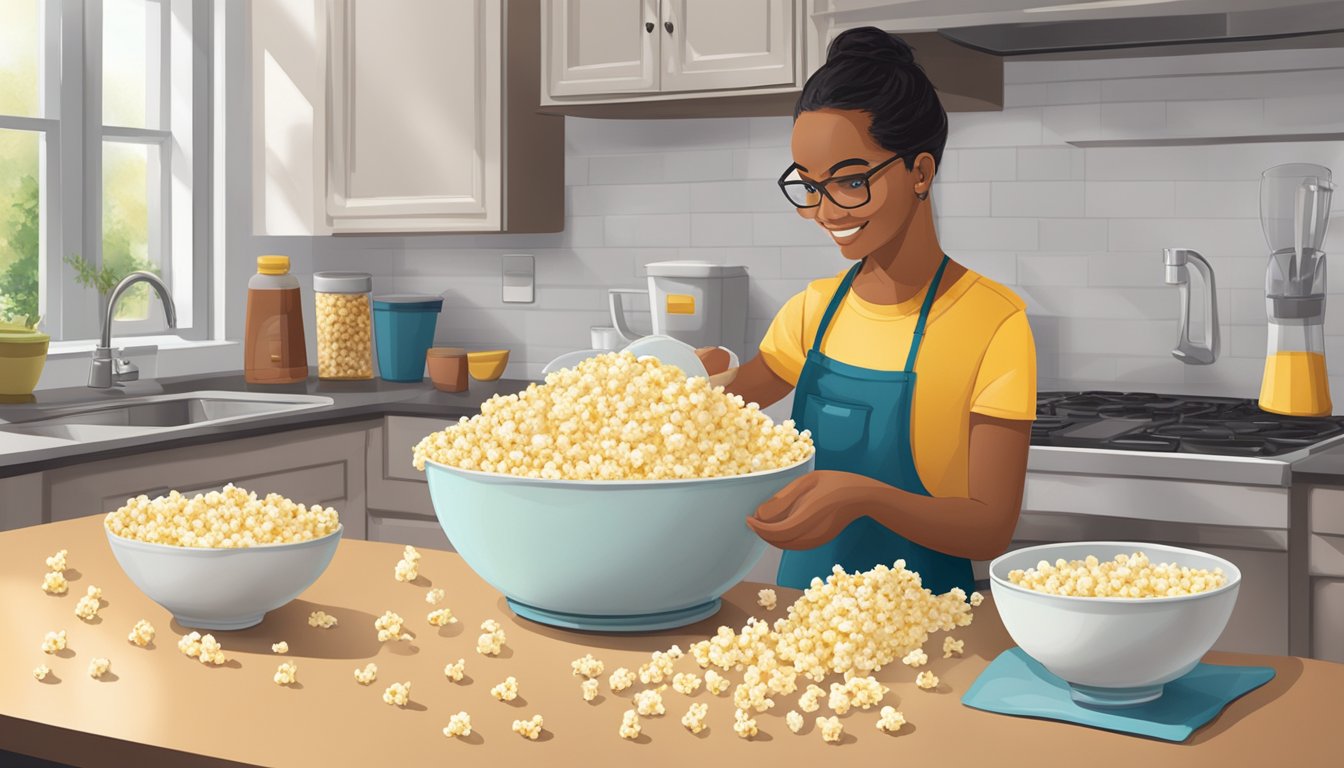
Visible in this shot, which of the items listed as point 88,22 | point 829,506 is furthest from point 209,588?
point 88,22

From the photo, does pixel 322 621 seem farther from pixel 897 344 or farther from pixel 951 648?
pixel 897 344

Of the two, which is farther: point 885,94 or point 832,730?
point 885,94

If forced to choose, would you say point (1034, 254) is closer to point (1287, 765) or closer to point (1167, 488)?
point (1167, 488)

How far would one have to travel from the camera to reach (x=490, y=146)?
3.54 metres

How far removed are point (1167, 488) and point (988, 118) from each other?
3.87 ft

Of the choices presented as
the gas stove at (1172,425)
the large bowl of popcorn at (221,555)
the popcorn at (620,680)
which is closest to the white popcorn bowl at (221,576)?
the large bowl of popcorn at (221,555)

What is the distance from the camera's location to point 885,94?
1.58 m

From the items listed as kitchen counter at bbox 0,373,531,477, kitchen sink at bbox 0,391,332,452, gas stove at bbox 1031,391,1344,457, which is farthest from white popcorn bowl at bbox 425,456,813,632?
kitchen sink at bbox 0,391,332,452

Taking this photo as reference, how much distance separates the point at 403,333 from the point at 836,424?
2274 mm

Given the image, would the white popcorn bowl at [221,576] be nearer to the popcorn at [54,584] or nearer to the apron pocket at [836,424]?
the popcorn at [54,584]

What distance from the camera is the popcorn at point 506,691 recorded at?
3.41ft

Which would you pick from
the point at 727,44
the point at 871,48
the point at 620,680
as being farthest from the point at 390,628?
the point at 727,44

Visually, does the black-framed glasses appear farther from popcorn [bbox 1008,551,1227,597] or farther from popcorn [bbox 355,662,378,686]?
popcorn [bbox 355,662,378,686]

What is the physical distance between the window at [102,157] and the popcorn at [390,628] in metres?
2.70
